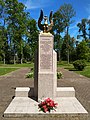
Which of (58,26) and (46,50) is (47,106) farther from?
(58,26)

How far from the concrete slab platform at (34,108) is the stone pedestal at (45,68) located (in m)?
0.50

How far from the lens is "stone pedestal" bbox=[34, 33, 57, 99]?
8.55m

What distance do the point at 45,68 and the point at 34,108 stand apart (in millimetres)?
1712

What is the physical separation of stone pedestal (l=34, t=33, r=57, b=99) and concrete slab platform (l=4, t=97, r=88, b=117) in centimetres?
50

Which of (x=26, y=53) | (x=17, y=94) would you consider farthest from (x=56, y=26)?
(x=17, y=94)

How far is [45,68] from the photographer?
866 centimetres

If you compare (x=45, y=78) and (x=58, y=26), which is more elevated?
(x=58, y=26)

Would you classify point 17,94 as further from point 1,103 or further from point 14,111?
point 14,111

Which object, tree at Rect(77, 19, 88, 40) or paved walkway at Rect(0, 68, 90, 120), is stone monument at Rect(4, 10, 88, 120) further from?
tree at Rect(77, 19, 88, 40)

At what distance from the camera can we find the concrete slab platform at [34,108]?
6.98m

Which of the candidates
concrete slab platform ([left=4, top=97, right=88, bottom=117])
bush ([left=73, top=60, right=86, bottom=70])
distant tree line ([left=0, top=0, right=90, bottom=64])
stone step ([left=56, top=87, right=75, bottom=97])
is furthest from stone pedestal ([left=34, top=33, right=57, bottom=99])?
distant tree line ([left=0, top=0, right=90, bottom=64])

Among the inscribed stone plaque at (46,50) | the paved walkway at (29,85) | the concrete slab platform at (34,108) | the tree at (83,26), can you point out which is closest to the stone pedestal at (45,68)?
the inscribed stone plaque at (46,50)

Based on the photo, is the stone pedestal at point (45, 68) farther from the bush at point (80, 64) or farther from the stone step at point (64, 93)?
the bush at point (80, 64)

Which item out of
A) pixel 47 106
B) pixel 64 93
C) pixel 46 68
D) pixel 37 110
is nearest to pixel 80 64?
pixel 64 93
